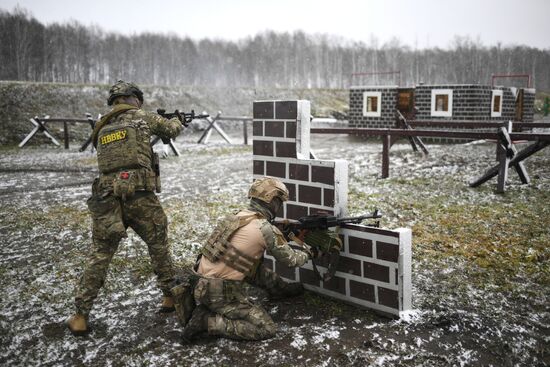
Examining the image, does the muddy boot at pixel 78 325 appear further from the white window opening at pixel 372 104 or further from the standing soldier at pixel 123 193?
the white window opening at pixel 372 104

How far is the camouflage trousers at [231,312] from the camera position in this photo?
3.37 metres

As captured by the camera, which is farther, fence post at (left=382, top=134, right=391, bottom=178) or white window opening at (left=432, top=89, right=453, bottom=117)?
white window opening at (left=432, top=89, right=453, bottom=117)

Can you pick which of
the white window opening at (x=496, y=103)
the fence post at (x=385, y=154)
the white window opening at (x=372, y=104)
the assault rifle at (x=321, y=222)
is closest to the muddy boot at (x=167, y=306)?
the assault rifle at (x=321, y=222)

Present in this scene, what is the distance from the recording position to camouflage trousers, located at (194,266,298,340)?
337 centimetres

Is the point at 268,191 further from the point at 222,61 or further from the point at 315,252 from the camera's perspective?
the point at 222,61

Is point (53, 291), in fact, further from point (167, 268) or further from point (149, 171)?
point (149, 171)

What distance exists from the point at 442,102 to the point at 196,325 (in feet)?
60.1

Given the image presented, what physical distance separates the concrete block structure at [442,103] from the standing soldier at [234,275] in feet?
57.6

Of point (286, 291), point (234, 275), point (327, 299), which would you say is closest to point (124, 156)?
point (234, 275)

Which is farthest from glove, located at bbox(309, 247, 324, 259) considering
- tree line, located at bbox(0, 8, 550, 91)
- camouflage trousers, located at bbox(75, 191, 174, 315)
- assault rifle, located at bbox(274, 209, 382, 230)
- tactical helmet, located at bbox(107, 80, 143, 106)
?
tree line, located at bbox(0, 8, 550, 91)

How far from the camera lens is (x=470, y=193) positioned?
27.1 ft

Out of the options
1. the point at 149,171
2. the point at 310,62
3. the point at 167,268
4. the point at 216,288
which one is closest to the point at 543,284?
the point at 216,288

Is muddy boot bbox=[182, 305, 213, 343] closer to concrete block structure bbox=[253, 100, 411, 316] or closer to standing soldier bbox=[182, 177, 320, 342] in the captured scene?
standing soldier bbox=[182, 177, 320, 342]

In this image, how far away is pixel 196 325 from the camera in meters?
3.35
